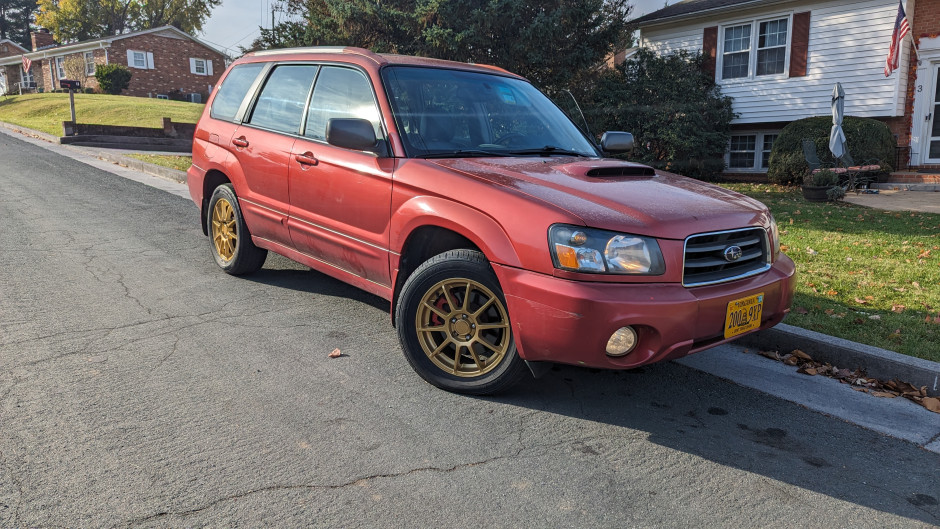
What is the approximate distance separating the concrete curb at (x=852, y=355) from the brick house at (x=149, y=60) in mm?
44868

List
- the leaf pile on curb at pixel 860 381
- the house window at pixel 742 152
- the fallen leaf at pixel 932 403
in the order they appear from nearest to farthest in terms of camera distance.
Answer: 1. the fallen leaf at pixel 932 403
2. the leaf pile on curb at pixel 860 381
3. the house window at pixel 742 152

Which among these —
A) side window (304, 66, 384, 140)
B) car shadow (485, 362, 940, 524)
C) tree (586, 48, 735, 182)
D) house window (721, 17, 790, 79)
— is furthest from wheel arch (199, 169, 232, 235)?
house window (721, 17, 790, 79)

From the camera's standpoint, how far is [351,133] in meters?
3.94

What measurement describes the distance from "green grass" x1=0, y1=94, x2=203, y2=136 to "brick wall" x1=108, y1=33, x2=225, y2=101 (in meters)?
11.8

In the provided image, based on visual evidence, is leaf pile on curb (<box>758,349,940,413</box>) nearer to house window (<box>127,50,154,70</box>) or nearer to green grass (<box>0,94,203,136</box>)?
green grass (<box>0,94,203,136</box>)

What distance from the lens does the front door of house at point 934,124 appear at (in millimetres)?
15359

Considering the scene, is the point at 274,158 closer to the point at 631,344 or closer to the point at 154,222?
the point at 631,344

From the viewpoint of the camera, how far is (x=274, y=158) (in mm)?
4934

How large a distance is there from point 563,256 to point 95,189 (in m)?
9.87

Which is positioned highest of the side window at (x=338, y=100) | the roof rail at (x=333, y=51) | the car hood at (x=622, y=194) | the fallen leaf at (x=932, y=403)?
the roof rail at (x=333, y=51)

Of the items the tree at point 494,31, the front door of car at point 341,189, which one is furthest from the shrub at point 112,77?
the front door of car at point 341,189

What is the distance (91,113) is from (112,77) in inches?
673

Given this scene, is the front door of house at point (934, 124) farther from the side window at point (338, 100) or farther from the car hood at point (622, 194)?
the side window at point (338, 100)

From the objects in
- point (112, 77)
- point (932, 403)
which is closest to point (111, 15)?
point (112, 77)
